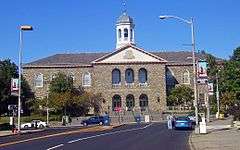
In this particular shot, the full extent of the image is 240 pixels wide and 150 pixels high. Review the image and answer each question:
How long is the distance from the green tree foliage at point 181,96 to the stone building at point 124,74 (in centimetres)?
187

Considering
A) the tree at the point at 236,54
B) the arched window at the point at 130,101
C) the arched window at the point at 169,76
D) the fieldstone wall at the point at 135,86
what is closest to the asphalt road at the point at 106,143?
the tree at the point at 236,54

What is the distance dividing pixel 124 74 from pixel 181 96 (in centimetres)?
1337

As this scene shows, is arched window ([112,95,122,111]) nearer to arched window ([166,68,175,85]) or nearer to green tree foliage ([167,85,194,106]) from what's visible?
green tree foliage ([167,85,194,106])

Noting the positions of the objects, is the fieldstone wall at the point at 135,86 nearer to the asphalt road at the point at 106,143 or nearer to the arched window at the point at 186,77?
the arched window at the point at 186,77

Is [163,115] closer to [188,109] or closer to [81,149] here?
[188,109]

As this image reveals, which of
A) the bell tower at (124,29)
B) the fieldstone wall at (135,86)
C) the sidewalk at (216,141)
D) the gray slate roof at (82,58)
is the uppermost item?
the bell tower at (124,29)

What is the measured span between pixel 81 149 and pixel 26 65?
98090 millimetres

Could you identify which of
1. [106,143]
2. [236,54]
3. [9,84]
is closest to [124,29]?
[9,84]

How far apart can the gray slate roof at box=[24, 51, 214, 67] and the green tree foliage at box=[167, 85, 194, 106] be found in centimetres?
949

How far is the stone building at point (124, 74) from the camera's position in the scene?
113625mm

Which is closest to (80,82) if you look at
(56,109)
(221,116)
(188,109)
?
(56,109)

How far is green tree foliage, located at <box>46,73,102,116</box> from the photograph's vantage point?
A: 10075cm

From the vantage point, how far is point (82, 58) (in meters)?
123

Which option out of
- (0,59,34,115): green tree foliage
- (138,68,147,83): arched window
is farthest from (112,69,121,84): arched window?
(0,59,34,115): green tree foliage
